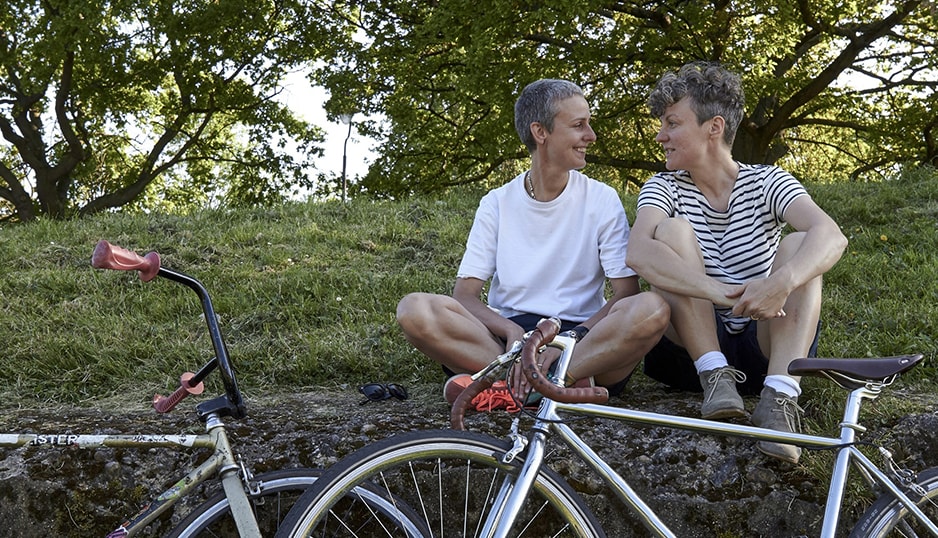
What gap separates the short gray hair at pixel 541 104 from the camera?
4.07 m

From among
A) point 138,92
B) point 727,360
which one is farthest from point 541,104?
point 138,92

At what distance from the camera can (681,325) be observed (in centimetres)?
356

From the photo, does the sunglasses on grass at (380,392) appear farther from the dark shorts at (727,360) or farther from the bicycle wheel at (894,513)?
the bicycle wheel at (894,513)

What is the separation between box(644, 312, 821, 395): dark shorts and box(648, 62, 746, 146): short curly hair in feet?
2.93

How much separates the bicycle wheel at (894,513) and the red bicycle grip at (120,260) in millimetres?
2201

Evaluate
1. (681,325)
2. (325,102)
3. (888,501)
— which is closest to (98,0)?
(325,102)

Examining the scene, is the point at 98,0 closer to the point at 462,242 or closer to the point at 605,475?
the point at 462,242

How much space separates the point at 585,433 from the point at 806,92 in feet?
38.8

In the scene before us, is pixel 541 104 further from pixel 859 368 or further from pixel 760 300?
pixel 859 368

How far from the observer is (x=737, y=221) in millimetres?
3891

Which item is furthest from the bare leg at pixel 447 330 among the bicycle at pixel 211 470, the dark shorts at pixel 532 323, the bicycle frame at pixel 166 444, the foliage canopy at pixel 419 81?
the foliage canopy at pixel 419 81

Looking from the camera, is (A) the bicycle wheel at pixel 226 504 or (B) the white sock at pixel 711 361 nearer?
(A) the bicycle wheel at pixel 226 504

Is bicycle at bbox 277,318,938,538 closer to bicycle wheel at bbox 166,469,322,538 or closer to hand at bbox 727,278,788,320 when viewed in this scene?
bicycle wheel at bbox 166,469,322,538

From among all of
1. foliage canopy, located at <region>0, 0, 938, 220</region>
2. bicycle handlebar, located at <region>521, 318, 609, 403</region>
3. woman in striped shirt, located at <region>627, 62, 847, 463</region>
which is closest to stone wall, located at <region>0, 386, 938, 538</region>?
woman in striped shirt, located at <region>627, 62, 847, 463</region>
